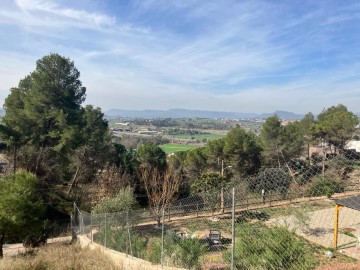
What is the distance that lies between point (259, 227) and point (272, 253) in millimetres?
4011

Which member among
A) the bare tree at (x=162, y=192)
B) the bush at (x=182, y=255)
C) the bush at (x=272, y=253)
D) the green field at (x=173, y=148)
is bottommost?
the green field at (x=173, y=148)

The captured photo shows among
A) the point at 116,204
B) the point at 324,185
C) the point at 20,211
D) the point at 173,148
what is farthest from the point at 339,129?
the point at 173,148

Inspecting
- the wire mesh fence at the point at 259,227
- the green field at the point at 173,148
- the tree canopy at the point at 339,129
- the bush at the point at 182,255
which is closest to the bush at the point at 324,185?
the wire mesh fence at the point at 259,227

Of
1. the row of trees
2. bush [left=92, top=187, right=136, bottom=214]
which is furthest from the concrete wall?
the row of trees

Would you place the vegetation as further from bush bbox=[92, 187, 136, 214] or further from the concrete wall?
the concrete wall

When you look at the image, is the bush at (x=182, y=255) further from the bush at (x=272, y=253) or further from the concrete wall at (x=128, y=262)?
the bush at (x=272, y=253)

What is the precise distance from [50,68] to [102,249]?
15893mm

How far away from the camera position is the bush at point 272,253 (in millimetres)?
5648

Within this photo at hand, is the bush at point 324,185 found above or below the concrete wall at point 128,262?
above

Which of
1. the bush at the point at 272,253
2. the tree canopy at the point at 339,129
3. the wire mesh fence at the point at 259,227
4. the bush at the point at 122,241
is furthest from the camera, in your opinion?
the tree canopy at the point at 339,129

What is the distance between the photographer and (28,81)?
872 inches

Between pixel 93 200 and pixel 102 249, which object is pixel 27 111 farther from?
pixel 102 249

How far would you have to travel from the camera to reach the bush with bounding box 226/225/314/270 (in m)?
5.65

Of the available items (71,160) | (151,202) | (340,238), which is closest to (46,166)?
(71,160)
